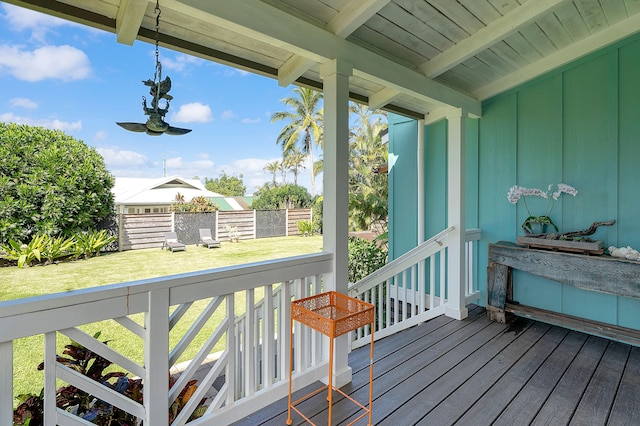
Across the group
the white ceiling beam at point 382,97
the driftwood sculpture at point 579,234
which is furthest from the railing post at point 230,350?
the driftwood sculpture at point 579,234

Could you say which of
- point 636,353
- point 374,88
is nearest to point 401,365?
point 636,353

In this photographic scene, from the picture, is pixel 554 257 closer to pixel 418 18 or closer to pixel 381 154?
pixel 418 18

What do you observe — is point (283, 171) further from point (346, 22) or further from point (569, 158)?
point (346, 22)

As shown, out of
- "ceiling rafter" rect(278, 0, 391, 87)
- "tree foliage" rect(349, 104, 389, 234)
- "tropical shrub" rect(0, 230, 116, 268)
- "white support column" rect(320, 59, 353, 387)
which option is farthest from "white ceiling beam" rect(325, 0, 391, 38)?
"tropical shrub" rect(0, 230, 116, 268)

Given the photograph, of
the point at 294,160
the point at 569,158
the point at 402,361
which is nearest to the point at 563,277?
the point at 569,158

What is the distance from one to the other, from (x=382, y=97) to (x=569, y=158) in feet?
6.07

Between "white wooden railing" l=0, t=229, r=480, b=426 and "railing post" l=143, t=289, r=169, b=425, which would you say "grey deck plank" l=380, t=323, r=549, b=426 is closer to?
"white wooden railing" l=0, t=229, r=480, b=426

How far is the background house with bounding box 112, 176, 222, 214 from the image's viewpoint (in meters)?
10.2

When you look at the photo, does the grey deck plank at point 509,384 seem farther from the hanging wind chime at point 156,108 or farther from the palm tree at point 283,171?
the palm tree at point 283,171

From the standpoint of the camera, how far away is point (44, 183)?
6.09 metres

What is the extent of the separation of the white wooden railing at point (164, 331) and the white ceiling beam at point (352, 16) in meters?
1.40

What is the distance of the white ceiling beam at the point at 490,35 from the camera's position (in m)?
2.04

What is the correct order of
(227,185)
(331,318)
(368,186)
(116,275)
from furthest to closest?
(227,185)
(368,186)
(116,275)
(331,318)

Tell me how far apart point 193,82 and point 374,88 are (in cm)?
2381
